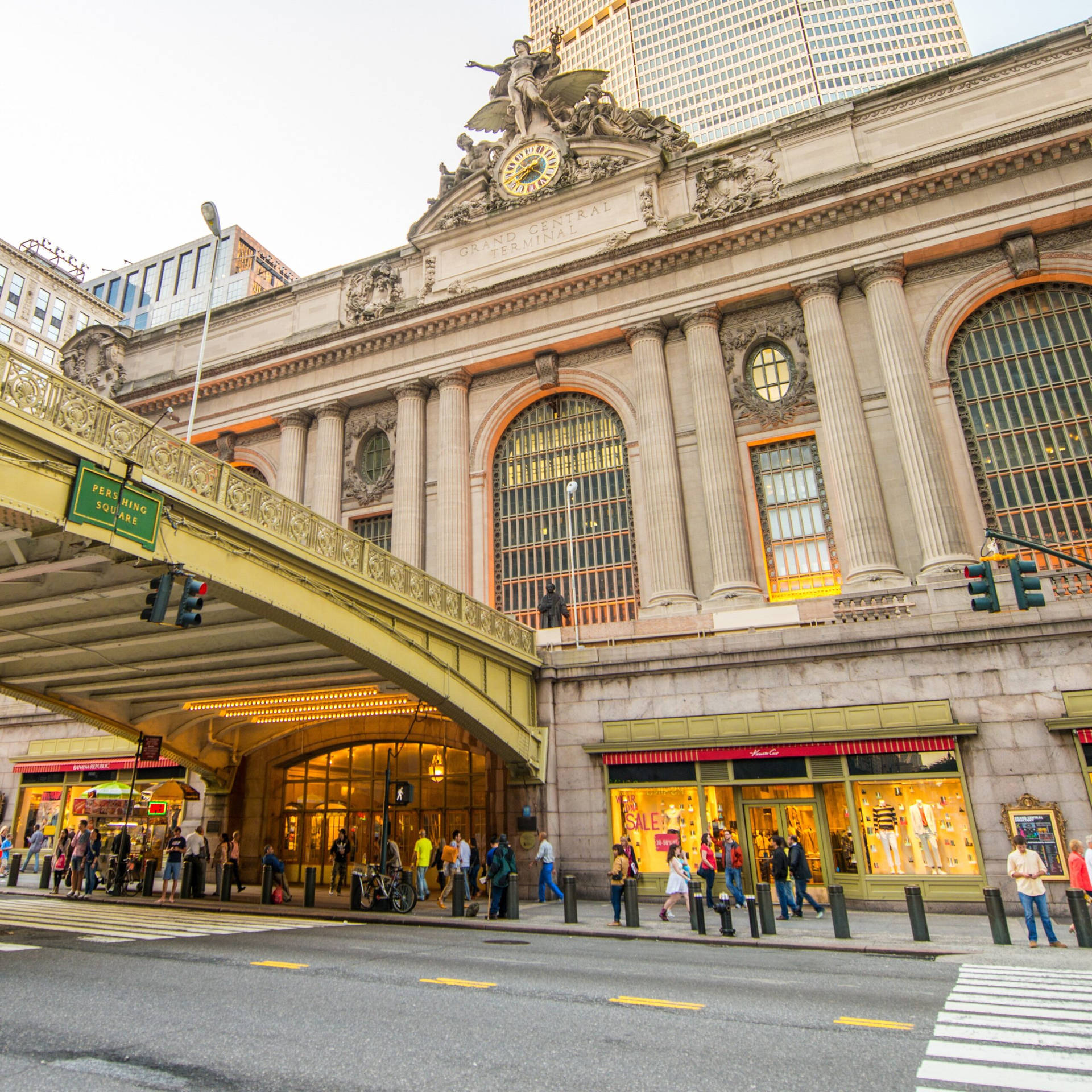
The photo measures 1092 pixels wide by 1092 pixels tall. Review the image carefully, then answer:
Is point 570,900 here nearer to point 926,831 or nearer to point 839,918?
point 839,918

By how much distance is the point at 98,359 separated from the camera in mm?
40375

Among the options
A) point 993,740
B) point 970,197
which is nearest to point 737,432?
point 970,197

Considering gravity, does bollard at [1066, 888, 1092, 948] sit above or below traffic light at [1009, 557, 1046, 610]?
below

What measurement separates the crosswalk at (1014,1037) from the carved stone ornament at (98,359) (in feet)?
140

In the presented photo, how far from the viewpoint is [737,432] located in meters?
26.4

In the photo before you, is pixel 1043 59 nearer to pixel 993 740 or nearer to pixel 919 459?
pixel 919 459

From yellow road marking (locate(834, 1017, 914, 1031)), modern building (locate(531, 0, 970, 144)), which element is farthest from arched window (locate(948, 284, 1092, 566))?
modern building (locate(531, 0, 970, 144))

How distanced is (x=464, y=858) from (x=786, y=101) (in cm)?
13302

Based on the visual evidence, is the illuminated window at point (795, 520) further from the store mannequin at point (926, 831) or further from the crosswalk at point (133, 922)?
the crosswalk at point (133, 922)

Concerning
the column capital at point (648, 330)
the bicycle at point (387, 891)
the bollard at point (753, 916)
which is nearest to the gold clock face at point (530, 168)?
the column capital at point (648, 330)

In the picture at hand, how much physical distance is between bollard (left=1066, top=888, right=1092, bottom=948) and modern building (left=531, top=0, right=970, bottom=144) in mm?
127217

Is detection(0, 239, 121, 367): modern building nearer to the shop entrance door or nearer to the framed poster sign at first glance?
the shop entrance door

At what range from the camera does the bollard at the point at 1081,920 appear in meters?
11.6

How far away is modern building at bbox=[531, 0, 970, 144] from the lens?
118688 mm
